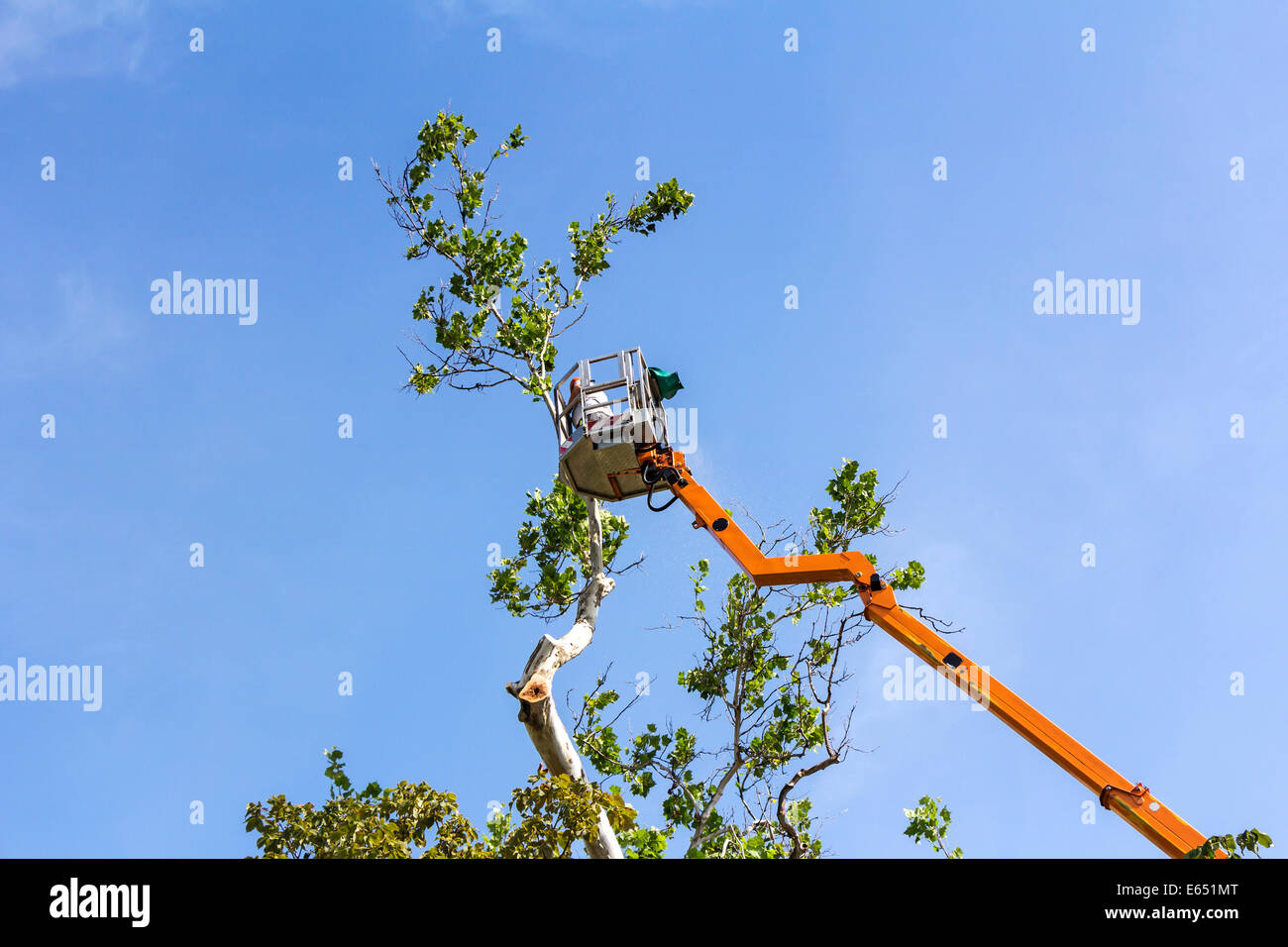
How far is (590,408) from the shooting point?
13.0 meters

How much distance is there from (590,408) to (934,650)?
523cm

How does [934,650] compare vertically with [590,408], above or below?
below

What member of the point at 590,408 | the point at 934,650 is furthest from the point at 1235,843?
the point at 590,408

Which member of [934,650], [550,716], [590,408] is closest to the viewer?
[550,716]

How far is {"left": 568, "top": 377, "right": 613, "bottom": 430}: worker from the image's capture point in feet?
42.4

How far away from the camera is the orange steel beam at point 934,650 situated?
10.9m

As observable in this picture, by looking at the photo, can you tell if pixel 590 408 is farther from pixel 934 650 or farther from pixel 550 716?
pixel 934 650

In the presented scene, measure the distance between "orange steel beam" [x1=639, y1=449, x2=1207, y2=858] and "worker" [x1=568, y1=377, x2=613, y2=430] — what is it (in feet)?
2.69

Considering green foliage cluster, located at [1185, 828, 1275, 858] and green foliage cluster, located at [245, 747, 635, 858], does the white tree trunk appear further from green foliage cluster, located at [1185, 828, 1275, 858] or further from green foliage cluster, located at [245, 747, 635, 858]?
green foliage cluster, located at [1185, 828, 1275, 858]

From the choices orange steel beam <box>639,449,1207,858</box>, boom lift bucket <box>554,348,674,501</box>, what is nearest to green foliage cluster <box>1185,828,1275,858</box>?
orange steel beam <box>639,449,1207,858</box>

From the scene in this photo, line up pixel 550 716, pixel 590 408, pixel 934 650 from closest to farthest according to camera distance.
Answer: pixel 550 716 < pixel 934 650 < pixel 590 408

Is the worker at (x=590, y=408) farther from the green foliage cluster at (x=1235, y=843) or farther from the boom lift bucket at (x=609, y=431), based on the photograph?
the green foliage cluster at (x=1235, y=843)
